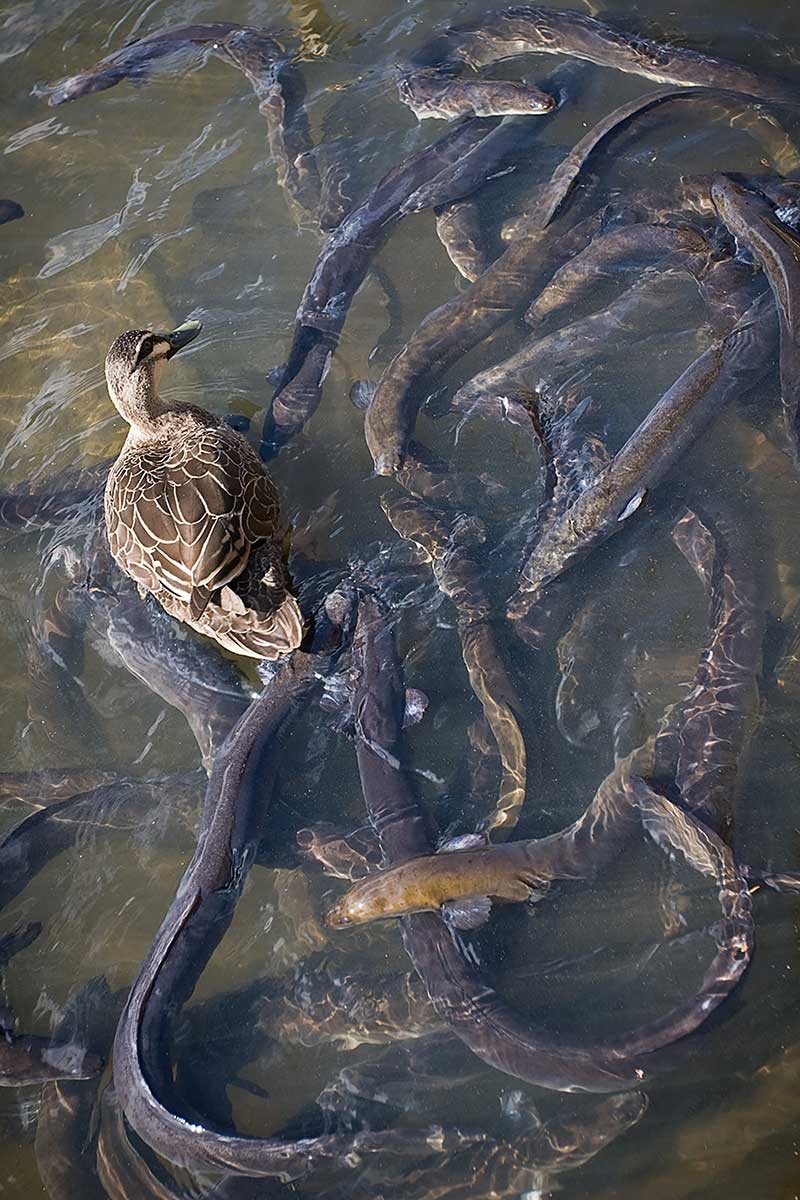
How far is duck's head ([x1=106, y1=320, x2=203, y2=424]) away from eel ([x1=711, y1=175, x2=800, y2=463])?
137 inches

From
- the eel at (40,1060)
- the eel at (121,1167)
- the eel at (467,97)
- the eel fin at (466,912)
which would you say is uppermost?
the eel at (467,97)

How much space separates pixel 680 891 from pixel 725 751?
2.04ft

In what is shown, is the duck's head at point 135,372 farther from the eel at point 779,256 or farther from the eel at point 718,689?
the eel at point 779,256

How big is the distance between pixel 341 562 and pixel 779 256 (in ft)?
9.43

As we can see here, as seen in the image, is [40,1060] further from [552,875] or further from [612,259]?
[612,259]

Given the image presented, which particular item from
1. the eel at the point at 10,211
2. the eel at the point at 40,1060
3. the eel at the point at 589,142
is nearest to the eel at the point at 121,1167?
the eel at the point at 40,1060

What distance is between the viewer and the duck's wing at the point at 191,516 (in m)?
4.55

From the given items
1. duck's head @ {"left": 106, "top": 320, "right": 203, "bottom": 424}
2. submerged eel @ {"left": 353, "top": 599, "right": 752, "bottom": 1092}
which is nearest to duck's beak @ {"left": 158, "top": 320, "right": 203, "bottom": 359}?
duck's head @ {"left": 106, "top": 320, "right": 203, "bottom": 424}

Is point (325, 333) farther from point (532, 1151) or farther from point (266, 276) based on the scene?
point (532, 1151)

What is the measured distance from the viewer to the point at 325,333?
20.0ft

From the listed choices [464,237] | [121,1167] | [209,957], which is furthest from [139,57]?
[121,1167]

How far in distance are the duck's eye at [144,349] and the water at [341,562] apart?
66 cm

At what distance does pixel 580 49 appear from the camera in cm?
707

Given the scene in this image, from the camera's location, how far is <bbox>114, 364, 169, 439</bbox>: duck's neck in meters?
5.66
